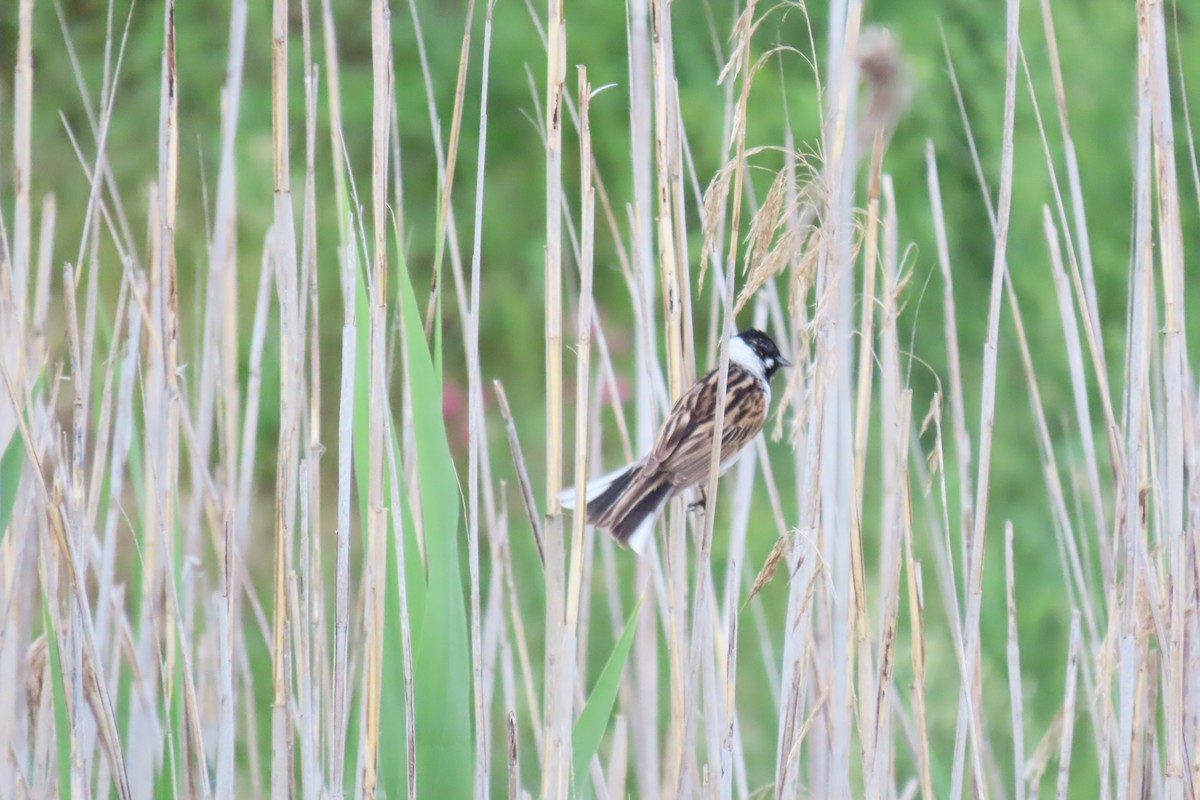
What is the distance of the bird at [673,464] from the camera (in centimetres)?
184

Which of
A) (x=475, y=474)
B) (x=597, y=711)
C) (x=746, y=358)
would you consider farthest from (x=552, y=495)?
(x=746, y=358)

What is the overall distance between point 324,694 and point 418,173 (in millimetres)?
2810

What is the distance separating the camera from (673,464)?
1.88 meters

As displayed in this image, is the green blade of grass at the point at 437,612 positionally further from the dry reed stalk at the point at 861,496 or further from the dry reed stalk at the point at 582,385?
the dry reed stalk at the point at 861,496

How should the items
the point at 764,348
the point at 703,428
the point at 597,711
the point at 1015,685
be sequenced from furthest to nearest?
the point at 764,348, the point at 703,428, the point at 1015,685, the point at 597,711

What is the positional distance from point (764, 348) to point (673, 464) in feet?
2.04

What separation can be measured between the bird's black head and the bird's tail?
55 centimetres

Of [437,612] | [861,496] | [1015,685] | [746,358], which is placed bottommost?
[1015,685]

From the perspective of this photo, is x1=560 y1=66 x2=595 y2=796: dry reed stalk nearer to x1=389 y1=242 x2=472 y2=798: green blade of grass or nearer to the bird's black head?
x1=389 y1=242 x2=472 y2=798: green blade of grass

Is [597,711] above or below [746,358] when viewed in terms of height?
below

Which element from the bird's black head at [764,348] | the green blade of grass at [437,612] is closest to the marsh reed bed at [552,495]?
the green blade of grass at [437,612]

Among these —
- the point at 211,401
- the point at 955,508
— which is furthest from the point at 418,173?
the point at 211,401

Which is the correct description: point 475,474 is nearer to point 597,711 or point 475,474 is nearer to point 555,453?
point 555,453

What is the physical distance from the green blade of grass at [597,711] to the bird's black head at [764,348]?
3.47ft
